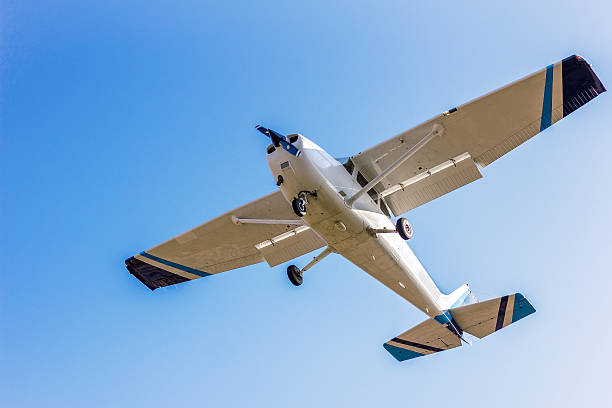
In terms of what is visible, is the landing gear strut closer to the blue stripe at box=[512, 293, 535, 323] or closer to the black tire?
the black tire

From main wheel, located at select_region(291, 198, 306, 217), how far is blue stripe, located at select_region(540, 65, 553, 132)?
6.25 m

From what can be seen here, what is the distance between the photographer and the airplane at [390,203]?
13422mm

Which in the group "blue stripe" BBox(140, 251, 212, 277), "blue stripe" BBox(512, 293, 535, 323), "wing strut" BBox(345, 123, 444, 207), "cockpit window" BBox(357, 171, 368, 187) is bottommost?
"blue stripe" BBox(512, 293, 535, 323)

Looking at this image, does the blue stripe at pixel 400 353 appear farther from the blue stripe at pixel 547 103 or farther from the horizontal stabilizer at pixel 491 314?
the blue stripe at pixel 547 103

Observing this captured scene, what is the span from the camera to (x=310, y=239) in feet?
55.5

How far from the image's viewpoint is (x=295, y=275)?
50.8 ft

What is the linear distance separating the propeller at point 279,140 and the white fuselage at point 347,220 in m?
0.09

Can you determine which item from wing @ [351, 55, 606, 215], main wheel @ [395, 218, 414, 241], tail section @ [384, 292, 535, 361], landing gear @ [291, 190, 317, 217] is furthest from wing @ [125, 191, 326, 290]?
tail section @ [384, 292, 535, 361]

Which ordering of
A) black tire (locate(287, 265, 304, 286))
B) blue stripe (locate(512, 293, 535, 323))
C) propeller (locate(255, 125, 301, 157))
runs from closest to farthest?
propeller (locate(255, 125, 301, 157)) → black tire (locate(287, 265, 304, 286)) → blue stripe (locate(512, 293, 535, 323))

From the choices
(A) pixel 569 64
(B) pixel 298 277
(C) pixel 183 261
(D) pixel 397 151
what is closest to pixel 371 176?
(D) pixel 397 151

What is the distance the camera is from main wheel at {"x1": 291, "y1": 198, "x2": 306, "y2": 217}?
12906 mm

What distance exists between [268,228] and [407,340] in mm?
5612

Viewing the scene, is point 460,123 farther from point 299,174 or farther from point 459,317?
point 459,317

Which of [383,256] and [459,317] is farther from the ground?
[383,256]
